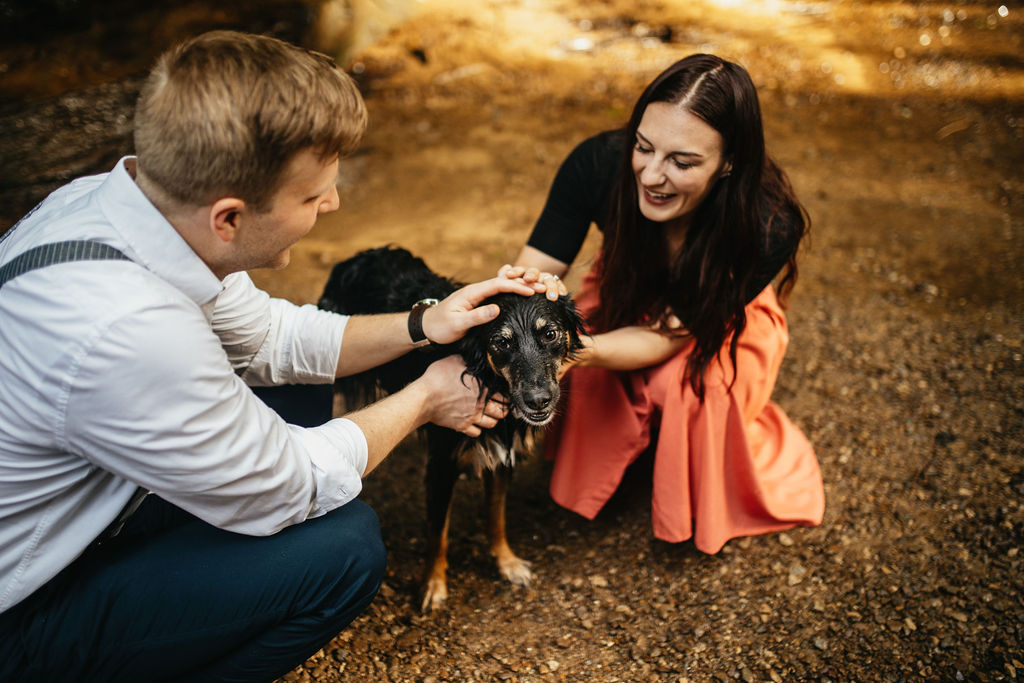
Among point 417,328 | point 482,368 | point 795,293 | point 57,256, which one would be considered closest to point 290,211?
point 57,256

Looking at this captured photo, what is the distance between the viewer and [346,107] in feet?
5.59

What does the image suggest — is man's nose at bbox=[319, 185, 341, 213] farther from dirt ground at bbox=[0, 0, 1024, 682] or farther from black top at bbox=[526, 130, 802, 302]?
dirt ground at bbox=[0, 0, 1024, 682]

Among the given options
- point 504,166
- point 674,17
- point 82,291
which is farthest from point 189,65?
point 674,17

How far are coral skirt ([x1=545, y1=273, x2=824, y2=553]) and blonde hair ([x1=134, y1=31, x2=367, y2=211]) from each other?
1.92m

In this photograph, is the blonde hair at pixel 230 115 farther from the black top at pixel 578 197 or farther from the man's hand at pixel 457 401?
the black top at pixel 578 197

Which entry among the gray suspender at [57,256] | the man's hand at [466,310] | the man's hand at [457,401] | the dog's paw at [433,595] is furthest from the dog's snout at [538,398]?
the gray suspender at [57,256]

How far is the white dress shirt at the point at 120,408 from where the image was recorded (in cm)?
150

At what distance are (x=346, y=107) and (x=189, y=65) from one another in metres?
0.35

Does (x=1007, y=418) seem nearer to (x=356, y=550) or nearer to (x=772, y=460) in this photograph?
(x=772, y=460)

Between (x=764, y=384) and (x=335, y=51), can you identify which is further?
→ (x=335, y=51)

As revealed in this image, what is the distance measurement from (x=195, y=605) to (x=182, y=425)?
0.58 meters

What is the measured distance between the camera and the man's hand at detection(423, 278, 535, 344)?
94.9 inches

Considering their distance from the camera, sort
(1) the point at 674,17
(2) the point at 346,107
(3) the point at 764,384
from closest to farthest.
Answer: (2) the point at 346,107, (3) the point at 764,384, (1) the point at 674,17

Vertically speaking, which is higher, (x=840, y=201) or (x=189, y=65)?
(x=189, y=65)
